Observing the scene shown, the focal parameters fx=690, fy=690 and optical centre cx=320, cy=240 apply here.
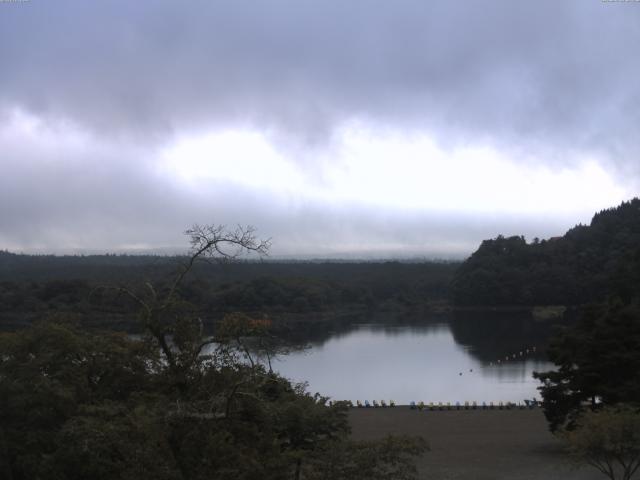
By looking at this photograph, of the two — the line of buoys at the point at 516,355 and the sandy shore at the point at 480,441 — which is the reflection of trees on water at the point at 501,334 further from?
the sandy shore at the point at 480,441

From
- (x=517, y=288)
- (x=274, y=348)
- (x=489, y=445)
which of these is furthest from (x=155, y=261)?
(x=517, y=288)

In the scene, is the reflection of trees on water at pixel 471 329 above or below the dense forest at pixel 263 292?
below

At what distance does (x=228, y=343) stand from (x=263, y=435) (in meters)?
0.92

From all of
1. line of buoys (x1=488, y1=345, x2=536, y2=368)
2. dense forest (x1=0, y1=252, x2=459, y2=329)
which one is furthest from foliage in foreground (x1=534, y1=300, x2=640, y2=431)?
line of buoys (x1=488, y1=345, x2=536, y2=368)

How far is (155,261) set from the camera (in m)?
6.90

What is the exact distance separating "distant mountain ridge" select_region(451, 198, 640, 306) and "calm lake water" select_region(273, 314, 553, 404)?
1255 centimetres

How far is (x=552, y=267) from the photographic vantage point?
219ft

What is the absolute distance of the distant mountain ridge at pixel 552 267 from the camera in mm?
64188

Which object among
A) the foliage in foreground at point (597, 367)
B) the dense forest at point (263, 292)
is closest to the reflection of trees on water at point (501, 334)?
the dense forest at point (263, 292)

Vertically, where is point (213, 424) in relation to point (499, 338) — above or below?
above

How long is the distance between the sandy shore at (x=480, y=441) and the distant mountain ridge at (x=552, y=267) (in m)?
44.4

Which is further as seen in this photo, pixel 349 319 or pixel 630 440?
pixel 349 319

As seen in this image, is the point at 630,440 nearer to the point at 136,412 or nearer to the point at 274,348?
the point at 274,348

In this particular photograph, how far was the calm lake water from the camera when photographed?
89.7 feet
